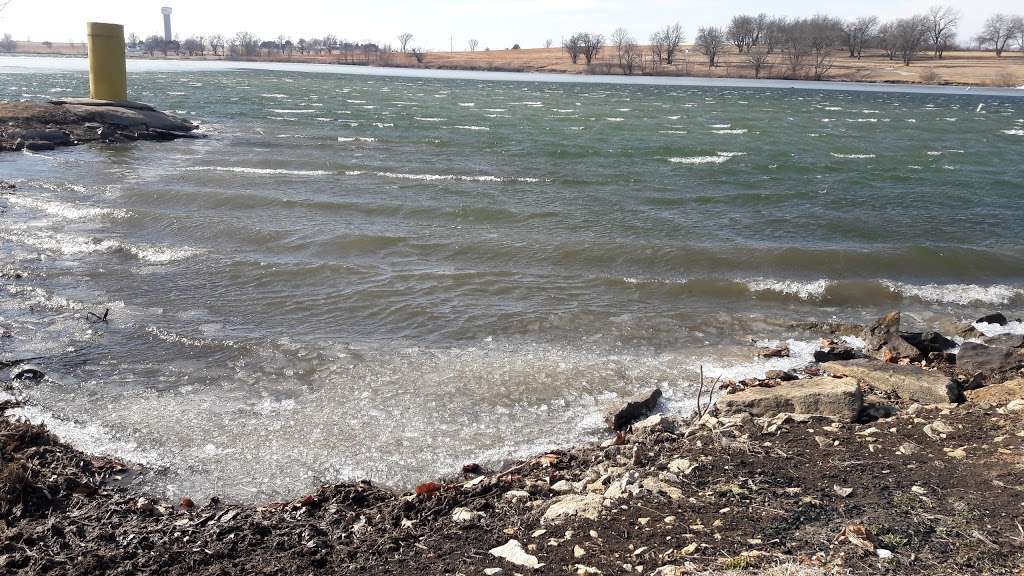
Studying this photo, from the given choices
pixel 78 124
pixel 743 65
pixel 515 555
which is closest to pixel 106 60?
pixel 78 124

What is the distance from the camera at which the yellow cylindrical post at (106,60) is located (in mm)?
25438

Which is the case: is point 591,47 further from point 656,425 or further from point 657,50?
point 656,425

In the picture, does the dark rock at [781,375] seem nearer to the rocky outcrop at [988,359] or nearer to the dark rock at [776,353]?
the dark rock at [776,353]

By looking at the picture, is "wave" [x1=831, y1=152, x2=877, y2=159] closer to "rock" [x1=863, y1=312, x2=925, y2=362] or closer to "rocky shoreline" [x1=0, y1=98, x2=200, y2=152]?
"rock" [x1=863, y1=312, x2=925, y2=362]

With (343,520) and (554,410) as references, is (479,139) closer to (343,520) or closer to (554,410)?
(554,410)

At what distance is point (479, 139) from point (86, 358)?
20.7 metres

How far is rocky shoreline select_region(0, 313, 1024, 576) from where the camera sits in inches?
156

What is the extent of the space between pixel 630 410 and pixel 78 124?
78.8ft

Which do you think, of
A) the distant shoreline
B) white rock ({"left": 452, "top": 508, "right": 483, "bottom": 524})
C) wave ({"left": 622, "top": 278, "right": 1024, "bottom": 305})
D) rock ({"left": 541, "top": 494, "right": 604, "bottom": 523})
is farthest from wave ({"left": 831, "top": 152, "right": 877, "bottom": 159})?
the distant shoreline

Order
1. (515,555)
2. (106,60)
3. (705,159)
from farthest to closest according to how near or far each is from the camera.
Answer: (106,60)
(705,159)
(515,555)

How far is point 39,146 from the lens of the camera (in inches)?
859

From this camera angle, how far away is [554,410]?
271 inches

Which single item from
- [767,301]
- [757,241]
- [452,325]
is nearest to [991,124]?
[757,241]

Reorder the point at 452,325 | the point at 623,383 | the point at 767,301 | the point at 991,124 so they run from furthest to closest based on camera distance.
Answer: the point at 991,124 → the point at 767,301 → the point at 452,325 → the point at 623,383
